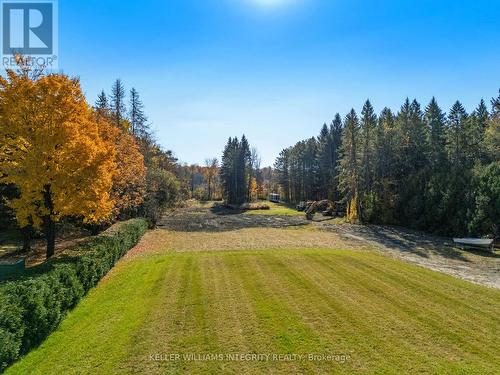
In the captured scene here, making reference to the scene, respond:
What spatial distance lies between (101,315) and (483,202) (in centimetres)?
2945

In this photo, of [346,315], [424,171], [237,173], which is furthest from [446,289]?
[237,173]

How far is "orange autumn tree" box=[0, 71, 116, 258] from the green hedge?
2538mm

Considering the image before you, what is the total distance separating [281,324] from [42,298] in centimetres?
662

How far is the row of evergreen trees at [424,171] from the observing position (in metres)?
28.4

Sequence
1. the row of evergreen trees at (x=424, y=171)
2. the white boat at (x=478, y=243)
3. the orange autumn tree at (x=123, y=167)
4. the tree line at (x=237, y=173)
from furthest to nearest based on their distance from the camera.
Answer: the tree line at (x=237, y=173)
the row of evergreen trees at (x=424, y=171)
the orange autumn tree at (x=123, y=167)
the white boat at (x=478, y=243)

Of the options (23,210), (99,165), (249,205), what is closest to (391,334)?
(99,165)

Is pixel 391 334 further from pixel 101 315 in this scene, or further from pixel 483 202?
pixel 483 202

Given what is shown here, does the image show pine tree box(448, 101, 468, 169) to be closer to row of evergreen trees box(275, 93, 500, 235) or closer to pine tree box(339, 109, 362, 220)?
row of evergreen trees box(275, 93, 500, 235)

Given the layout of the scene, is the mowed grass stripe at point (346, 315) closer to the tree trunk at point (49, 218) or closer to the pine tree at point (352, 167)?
the tree trunk at point (49, 218)

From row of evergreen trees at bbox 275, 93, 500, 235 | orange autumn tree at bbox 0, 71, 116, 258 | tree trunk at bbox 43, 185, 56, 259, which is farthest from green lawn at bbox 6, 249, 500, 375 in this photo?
row of evergreen trees at bbox 275, 93, 500, 235

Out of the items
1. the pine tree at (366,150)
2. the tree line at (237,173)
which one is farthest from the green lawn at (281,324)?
the tree line at (237,173)

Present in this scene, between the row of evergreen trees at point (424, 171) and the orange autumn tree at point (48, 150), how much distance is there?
96.3 ft

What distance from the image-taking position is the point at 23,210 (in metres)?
13.4

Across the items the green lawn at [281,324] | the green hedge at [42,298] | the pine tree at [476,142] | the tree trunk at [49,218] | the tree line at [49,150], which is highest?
the pine tree at [476,142]
